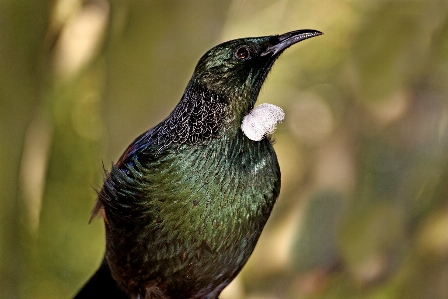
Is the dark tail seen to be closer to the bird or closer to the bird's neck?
the bird

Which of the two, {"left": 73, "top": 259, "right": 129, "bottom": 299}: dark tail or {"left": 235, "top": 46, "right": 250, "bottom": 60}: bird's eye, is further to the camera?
{"left": 73, "top": 259, "right": 129, "bottom": 299}: dark tail

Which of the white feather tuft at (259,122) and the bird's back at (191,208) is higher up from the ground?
the white feather tuft at (259,122)

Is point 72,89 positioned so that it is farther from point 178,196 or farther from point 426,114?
point 426,114

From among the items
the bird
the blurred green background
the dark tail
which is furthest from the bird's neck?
the blurred green background

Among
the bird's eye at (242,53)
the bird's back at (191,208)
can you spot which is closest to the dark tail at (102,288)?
the bird's back at (191,208)

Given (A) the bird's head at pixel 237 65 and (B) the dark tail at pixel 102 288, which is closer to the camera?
(A) the bird's head at pixel 237 65

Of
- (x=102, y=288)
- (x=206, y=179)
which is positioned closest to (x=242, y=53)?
(x=206, y=179)

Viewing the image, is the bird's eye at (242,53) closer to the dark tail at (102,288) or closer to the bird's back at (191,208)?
the bird's back at (191,208)

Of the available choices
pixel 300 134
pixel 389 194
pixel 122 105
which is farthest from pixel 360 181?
pixel 122 105

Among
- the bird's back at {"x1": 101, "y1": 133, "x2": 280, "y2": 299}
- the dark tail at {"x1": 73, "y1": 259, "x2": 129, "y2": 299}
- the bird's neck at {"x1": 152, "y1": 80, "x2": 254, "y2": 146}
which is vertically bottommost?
the dark tail at {"x1": 73, "y1": 259, "x2": 129, "y2": 299}
